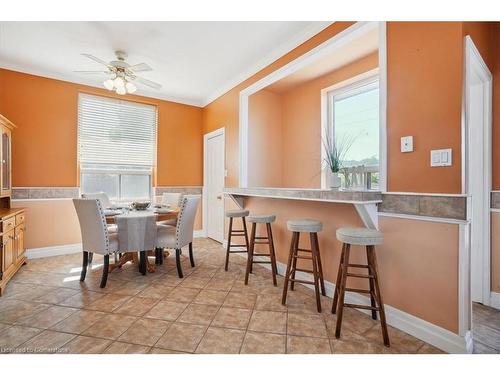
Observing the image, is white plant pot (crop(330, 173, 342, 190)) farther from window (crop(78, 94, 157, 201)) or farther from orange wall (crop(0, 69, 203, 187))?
orange wall (crop(0, 69, 203, 187))

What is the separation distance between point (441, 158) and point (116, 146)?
4.63 metres

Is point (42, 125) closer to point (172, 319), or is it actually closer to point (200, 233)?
point (200, 233)

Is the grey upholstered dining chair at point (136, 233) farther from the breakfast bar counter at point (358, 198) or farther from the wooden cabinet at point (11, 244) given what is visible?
the breakfast bar counter at point (358, 198)

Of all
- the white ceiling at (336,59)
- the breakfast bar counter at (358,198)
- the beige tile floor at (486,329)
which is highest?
the white ceiling at (336,59)

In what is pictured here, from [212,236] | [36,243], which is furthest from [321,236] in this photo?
[36,243]

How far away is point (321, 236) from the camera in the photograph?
259cm

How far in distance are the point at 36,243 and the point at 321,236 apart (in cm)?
412

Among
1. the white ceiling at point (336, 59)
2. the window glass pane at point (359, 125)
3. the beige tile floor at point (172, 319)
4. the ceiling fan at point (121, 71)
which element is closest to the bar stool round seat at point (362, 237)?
the beige tile floor at point (172, 319)

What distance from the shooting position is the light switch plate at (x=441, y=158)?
1.64 metres

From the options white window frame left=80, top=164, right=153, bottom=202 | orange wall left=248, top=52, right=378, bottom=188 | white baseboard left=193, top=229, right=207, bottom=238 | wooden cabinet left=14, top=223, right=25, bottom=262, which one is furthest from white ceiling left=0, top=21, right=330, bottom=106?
white baseboard left=193, top=229, right=207, bottom=238

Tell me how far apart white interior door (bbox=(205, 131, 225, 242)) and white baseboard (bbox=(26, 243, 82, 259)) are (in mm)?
2265

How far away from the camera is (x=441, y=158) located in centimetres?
167

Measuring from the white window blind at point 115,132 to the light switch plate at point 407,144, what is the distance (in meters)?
4.24
